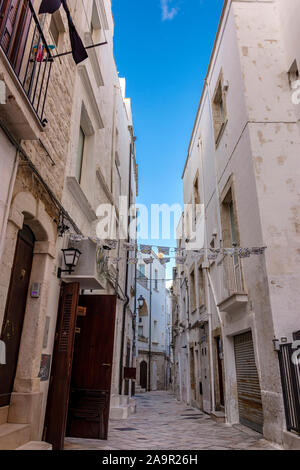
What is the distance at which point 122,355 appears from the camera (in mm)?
12836

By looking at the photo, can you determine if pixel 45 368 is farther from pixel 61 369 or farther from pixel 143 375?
pixel 143 375

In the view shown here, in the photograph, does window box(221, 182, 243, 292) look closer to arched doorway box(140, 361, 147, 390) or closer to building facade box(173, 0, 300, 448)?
building facade box(173, 0, 300, 448)

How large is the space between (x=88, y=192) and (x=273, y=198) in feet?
13.1

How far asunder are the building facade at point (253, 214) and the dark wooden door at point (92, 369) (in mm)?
2315

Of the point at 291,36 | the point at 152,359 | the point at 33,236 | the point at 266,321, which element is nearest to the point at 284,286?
the point at 266,321

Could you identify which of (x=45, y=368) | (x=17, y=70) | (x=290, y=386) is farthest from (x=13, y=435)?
(x=17, y=70)

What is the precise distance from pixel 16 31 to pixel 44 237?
2.79 meters

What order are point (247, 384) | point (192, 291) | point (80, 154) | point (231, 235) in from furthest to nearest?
point (192, 291) → point (231, 235) → point (80, 154) → point (247, 384)

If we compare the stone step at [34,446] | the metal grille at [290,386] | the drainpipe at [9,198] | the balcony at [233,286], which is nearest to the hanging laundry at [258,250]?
the balcony at [233,286]

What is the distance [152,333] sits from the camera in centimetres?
3075

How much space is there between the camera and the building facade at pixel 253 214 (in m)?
5.98

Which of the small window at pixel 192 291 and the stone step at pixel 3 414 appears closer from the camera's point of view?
the stone step at pixel 3 414

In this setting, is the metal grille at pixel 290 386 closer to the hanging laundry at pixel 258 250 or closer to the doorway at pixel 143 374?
the hanging laundry at pixel 258 250

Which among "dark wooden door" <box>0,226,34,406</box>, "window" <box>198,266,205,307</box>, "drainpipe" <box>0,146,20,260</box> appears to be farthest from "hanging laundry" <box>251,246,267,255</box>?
"window" <box>198,266,205,307</box>
